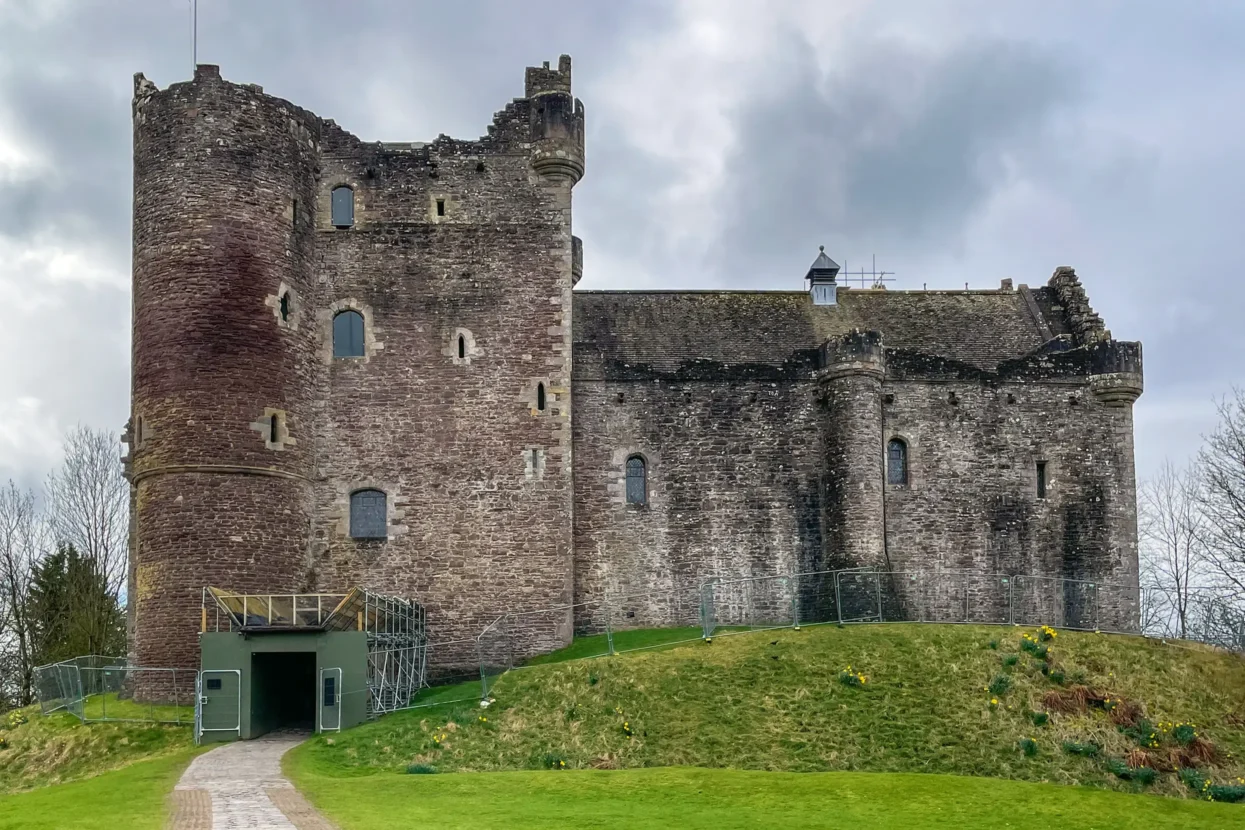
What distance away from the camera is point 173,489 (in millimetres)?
28703

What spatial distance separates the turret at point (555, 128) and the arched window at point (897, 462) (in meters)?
10.5

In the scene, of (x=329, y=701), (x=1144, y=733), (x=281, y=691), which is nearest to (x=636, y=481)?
(x=281, y=691)

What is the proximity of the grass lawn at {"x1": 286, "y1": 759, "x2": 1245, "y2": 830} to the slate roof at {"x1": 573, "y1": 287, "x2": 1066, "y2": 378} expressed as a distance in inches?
613

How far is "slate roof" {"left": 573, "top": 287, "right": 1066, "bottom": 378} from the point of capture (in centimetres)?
3588

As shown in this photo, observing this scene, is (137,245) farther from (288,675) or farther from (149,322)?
(288,675)

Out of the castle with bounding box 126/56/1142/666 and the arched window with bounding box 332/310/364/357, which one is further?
the arched window with bounding box 332/310/364/357

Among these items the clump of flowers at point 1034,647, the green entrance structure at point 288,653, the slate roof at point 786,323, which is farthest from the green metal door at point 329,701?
the clump of flowers at point 1034,647

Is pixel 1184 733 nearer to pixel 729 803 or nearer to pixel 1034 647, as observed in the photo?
pixel 1034 647

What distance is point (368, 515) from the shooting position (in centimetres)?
3144

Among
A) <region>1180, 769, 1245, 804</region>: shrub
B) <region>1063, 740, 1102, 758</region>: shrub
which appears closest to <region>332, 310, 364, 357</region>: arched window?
<region>1063, 740, 1102, 758</region>: shrub

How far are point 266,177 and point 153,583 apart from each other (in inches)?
371

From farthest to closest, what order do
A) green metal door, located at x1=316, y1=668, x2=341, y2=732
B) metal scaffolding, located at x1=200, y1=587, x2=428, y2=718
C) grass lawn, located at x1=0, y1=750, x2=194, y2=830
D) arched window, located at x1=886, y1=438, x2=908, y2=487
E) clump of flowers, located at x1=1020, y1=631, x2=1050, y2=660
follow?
1. arched window, located at x1=886, y1=438, x2=908, y2=487
2. clump of flowers, located at x1=1020, y1=631, x2=1050, y2=660
3. metal scaffolding, located at x1=200, y1=587, x2=428, y2=718
4. green metal door, located at x1=316, y1=668, x2=341, y2=732
5. grass lawn, located at x1=0, y1=750, x2=194, y2=830

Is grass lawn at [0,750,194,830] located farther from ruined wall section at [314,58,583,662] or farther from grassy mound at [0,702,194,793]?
ruined wall section at [314,58,583,662]

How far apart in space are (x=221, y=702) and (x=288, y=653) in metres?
2.61
